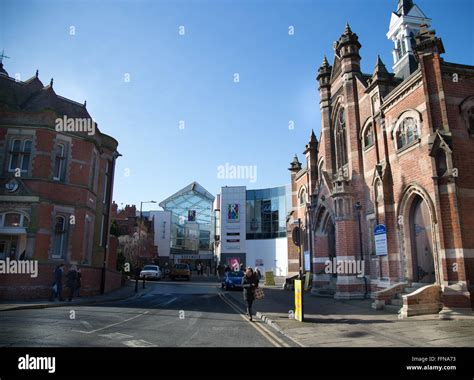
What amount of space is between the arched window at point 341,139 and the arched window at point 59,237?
16357 millimetres

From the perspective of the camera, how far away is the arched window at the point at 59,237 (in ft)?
62.9

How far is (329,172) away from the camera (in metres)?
22.5

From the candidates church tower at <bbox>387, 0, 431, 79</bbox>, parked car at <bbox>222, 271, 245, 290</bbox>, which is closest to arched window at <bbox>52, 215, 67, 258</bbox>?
parked car at <bbox>222, 271, 245, 290</bbox>

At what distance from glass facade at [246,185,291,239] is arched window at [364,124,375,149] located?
112ft

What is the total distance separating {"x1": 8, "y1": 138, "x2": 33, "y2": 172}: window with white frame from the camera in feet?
61.9

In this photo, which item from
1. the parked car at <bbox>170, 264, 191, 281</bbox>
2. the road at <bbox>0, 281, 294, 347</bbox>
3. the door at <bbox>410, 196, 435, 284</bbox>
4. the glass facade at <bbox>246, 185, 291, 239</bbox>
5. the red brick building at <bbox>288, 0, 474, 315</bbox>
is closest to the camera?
the road at <bbox>0, 281, 294, 347</bbox>

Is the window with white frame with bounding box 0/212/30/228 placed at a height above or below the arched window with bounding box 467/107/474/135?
below

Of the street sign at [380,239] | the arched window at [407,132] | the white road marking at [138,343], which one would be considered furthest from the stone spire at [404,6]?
the white road marking at [138,343]

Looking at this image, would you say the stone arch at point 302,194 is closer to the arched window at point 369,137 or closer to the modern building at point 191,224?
the arched window at point 369,137

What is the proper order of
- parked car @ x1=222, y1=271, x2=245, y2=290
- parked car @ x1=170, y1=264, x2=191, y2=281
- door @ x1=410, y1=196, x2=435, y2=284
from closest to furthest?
door @ x1=410, y1=196, x2=435, y2=284 → parked car @ x1=222, y1=271, x2=245, y2=290 → parked car @ x1=170, y1=264, x2=191, y2=281

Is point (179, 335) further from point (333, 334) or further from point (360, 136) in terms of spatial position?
point (360, 136)

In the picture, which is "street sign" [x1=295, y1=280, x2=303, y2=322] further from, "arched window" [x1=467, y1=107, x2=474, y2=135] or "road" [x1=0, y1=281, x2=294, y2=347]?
"arched window" [x1=467, y1=107, x2=474, y2=135]

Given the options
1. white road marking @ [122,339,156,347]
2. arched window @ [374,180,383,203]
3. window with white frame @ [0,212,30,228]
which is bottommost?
white road marking @ [122,339,156,347]

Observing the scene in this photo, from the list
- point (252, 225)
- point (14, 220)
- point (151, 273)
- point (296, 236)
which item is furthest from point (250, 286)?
point (252, 225)
